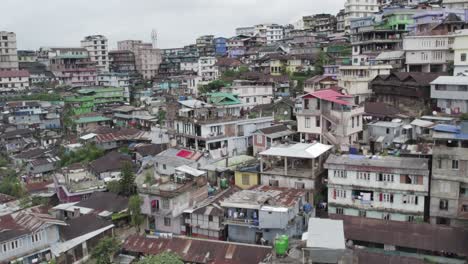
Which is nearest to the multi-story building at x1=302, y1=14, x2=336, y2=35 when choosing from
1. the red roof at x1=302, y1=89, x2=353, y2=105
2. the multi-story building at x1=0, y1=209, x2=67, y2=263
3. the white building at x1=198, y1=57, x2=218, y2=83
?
the white building at x1=198, y1=57, x2=218, y2=83

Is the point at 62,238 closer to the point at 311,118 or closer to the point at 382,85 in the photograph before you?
the point at 311,118

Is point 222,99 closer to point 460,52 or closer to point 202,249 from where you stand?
point 202,249

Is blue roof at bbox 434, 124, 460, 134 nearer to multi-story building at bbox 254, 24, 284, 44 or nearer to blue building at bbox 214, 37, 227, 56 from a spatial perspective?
blue building at bbox 214, 37, 227, 56

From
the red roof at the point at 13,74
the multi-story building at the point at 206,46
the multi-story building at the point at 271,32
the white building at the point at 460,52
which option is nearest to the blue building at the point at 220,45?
the multi-story building at the point at 206,46

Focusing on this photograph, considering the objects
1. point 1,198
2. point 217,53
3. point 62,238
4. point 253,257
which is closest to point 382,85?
point 253,257

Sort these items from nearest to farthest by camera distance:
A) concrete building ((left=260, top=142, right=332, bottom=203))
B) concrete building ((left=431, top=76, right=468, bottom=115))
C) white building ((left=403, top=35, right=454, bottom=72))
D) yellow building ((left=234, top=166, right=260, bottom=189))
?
concrete building ((left=260, top=142, right=332, bottom=203)) < yellow building ((left=234, top=166, right=260, bottom=189)) < concrete building ((left=431, top=76, right=468, bottom=115)) < white building ((left=403, top=35, right=454, bottom=72))

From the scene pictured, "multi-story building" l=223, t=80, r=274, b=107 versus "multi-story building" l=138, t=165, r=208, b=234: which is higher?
"multi-story building" l=223, t=80, r=274, b=107

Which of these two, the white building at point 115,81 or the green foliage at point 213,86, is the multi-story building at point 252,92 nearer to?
the green foliage at point 213,86
